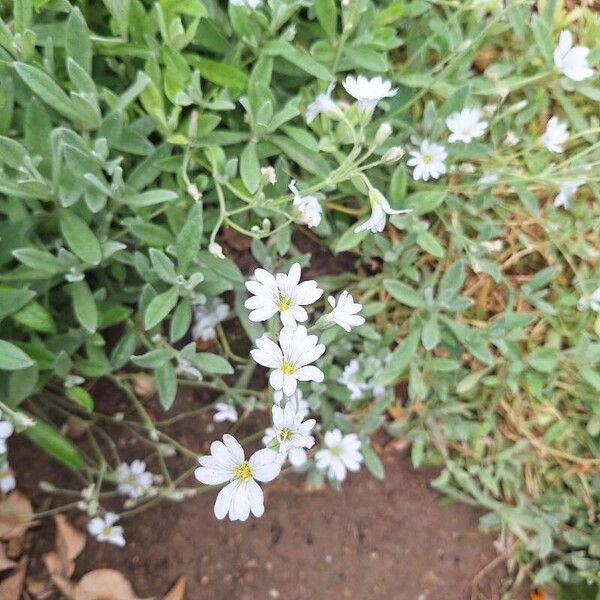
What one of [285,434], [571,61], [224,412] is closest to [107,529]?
[224,412]

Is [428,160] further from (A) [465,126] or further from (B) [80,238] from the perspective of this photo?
(B) [80,238]

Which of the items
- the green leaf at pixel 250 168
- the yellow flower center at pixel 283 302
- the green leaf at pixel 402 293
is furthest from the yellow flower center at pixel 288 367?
the green leaf at pixel 402 293

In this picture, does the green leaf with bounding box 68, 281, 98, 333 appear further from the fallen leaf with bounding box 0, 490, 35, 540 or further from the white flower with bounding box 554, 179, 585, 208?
the white flower with bounding box 554, 179, 585, 208

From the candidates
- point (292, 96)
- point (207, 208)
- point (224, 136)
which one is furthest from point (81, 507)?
point (292, 96)

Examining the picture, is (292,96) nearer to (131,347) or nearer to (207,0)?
(207,0)

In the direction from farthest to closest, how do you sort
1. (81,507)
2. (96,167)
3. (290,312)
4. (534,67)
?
(534,67) → (81,507) → (96,167) → (290,312)

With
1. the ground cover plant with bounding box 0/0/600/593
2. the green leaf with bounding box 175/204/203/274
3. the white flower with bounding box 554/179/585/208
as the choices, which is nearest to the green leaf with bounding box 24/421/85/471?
the ground cover plant with bounding box 0/0/600/593

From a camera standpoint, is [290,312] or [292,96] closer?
[290,312]
